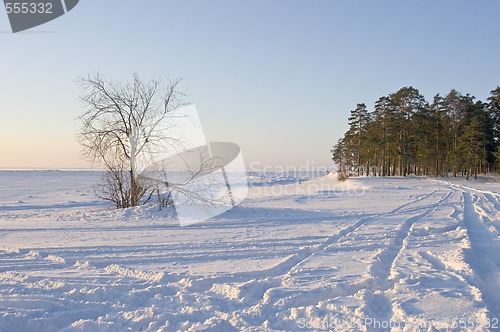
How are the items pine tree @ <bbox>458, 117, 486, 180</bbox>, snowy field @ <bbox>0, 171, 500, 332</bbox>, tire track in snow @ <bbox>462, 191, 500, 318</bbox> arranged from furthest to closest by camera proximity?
pine tree @ <bbox>458, 117, 486, 180</bbox> → tire track in snow @ <bbox>462, 191, 500, 318</bbox> → snowy field @ <bbox>0, 171, 500, 332</bbox>

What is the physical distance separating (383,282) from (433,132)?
42281 mm

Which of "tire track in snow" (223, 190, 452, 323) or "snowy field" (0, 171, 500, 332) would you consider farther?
"tire track in snow" (223, 190, 452, 323)

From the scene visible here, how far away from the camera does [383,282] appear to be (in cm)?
538

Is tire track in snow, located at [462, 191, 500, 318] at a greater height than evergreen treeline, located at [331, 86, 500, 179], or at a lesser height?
lesser

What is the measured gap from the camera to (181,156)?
1556 centimetres

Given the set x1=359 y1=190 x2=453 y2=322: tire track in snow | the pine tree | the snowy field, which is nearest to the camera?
the snowy field

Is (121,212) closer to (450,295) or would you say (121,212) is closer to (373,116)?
(450,295)

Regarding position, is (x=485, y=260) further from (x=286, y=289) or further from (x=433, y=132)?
(x=433, y=132)

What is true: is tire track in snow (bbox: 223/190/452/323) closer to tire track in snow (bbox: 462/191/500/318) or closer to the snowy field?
the snowy field

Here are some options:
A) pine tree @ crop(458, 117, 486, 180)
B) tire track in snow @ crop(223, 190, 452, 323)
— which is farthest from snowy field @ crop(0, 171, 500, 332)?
pine tree @ crop(458, 117, 486, 180)

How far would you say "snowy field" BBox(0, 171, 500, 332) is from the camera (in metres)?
4.20

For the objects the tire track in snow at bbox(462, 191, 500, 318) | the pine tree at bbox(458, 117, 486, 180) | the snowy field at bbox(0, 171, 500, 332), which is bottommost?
the snowy field at bbox(0, 171, 500, 332)

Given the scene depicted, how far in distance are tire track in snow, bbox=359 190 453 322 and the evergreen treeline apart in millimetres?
34671

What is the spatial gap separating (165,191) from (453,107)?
4156 cm
